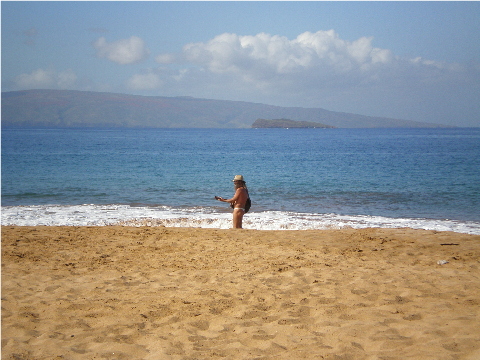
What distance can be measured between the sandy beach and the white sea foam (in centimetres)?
393

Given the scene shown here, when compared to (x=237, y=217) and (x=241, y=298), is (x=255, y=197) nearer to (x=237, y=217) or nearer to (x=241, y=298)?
(x=237, y=217)

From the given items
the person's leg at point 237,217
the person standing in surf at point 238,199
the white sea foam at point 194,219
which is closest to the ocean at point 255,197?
the white sea foam at point 194,219

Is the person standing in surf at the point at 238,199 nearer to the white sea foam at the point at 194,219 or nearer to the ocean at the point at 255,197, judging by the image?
the white sea foam at the point at 194,219

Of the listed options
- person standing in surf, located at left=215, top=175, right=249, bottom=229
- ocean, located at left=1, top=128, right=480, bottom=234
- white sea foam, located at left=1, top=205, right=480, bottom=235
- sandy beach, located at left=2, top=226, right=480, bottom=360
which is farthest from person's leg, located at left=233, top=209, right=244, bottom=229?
ocean, located at left=1, top=128, right=480, bottom=234

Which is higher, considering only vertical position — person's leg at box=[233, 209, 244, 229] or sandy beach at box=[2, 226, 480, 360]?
person's leg at box=[233, 209, 244, 229]

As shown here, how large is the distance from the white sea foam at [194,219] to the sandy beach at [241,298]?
3.93 m

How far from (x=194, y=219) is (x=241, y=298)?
28.2 feet

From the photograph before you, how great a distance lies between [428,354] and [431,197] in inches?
704

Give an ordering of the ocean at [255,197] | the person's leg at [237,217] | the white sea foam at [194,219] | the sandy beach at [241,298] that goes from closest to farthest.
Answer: the sandy beach at [241,298]
the person's leg at [237,217]
the white sea foam at [194,219]
the ocean at [255,197]

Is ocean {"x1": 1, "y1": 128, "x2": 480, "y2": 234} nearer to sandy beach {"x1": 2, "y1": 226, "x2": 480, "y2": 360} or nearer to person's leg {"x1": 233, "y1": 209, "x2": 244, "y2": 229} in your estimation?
person's leg {"x1": 233, "y1": 209, "x2": 244, "y2": 229}

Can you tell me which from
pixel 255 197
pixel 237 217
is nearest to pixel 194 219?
pixel 237 217

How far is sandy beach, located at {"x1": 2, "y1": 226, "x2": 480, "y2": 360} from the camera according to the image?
4.33 m

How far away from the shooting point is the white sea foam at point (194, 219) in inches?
527

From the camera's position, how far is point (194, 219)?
14.2 m
